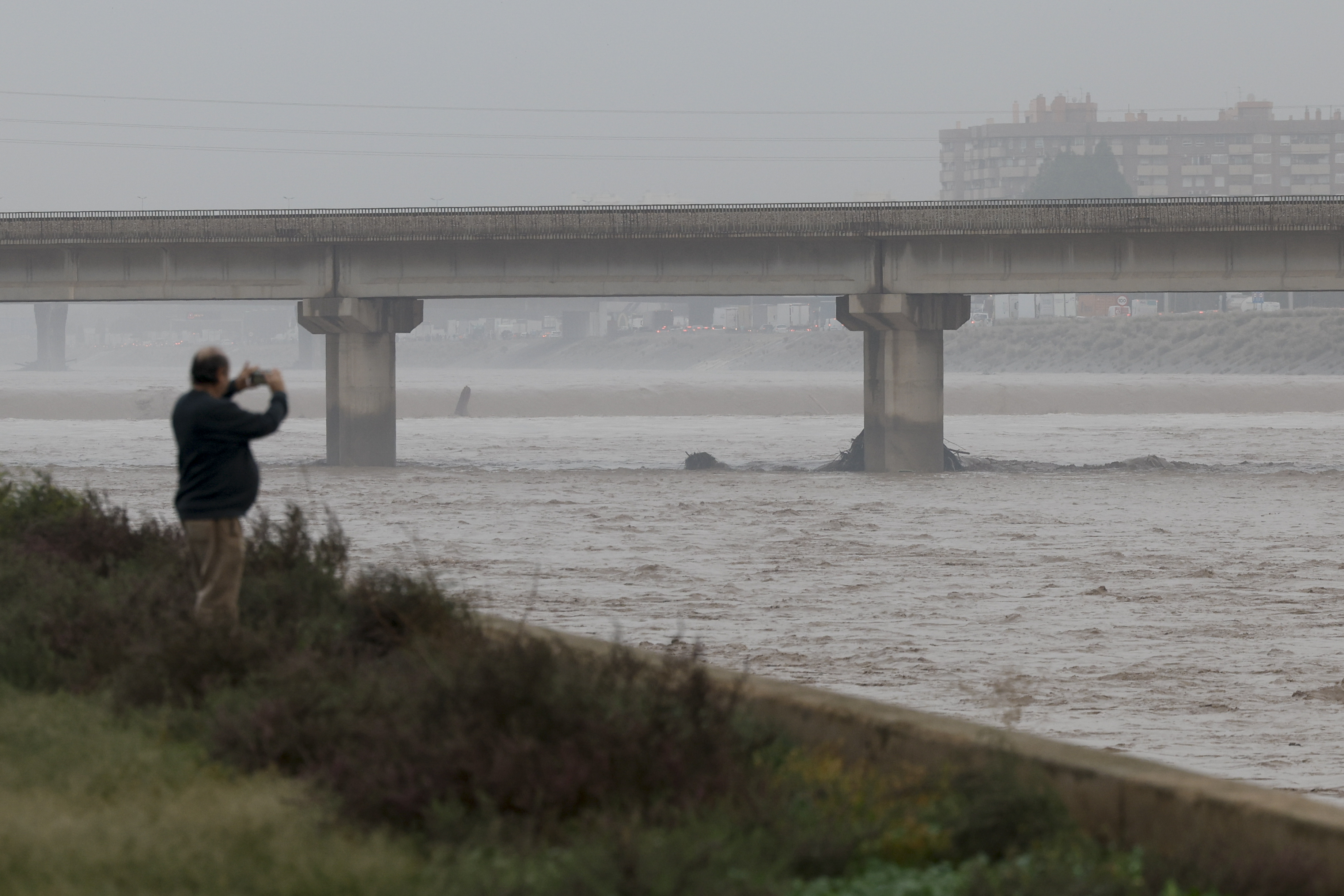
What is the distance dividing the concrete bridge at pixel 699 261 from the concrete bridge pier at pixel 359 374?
5 cm

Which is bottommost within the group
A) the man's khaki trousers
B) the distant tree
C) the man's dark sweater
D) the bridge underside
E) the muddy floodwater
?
the muddy floodwater

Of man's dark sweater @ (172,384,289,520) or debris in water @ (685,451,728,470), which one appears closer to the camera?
man's dark sweater @ (172,384,289,520)

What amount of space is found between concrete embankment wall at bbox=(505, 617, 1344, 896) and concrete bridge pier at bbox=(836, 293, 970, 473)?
39152 mm

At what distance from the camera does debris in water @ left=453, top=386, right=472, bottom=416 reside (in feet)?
296

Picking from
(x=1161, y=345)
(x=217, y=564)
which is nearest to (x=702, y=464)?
(x=217, y=564)

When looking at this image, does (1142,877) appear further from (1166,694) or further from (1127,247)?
(1127,247)

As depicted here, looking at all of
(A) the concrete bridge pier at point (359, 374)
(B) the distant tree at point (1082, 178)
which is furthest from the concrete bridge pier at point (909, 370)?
(B) the distant tree at point (1082, 178)

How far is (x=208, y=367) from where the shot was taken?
9570mm

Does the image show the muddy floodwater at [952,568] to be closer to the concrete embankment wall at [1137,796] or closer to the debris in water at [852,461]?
the concrete embankment wall at [1137,796]

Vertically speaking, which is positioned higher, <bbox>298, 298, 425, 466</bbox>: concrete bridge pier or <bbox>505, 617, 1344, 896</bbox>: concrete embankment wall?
<bbox>298, 298, 425, 466</bbox>: concrete bridge pier

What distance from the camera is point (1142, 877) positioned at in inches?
241

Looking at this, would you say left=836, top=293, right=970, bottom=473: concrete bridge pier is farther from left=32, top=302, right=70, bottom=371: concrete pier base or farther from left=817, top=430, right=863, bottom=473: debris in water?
left=32, top=302, right=70, bottom=371: concrete pier base

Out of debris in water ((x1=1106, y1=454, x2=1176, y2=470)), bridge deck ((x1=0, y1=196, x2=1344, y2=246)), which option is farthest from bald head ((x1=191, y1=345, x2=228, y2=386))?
debris in water ((x1=1106, y1=454, x2=1176, y2=470))

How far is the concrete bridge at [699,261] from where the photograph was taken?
152 feet
